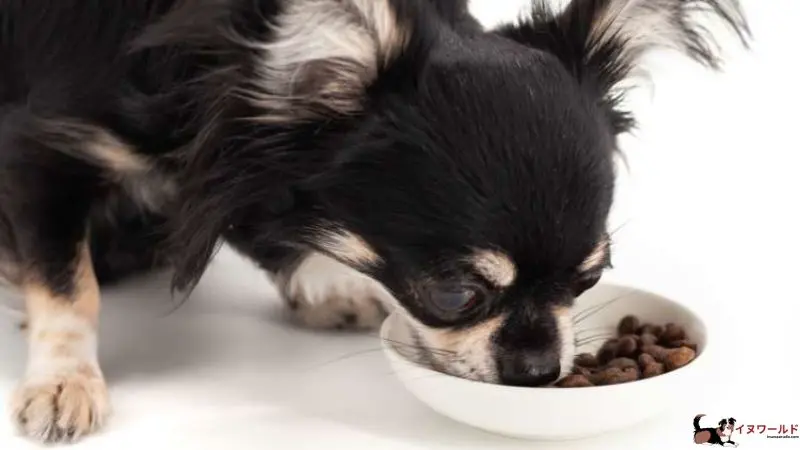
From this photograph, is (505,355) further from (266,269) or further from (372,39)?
(266,269)

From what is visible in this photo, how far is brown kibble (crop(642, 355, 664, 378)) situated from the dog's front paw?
32.7 inches

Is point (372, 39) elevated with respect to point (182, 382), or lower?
elevated

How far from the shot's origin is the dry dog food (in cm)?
187

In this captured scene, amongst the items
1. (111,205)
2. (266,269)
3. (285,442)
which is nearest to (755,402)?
(285,442)

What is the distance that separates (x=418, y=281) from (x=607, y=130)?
1.24ft

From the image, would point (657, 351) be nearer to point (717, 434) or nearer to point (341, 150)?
point (717, 434)

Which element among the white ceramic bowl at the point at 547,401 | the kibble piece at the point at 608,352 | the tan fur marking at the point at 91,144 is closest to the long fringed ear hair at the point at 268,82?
the tan fur marking at the point at 91,144

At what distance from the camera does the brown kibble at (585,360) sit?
2003 millimetres

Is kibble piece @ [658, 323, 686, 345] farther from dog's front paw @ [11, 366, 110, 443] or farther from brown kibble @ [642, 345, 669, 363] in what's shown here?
dog's front paw @ [11, 366, 110, 443]

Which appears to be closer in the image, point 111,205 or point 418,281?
point 418,281

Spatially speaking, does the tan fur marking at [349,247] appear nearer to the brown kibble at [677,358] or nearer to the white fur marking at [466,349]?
the white fur marking at [466,349]

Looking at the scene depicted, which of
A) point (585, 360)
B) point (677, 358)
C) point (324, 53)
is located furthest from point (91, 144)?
point (677, 358)

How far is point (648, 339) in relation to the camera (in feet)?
6.55

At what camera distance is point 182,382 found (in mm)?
2072
